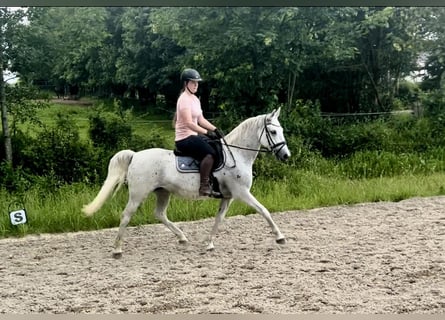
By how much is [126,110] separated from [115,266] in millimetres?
3086

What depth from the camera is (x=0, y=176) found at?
6.67 m

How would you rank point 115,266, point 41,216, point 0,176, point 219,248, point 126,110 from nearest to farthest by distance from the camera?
point 115,266 < point 219,248 < point 41,216 < point 0,176 < point 126,110

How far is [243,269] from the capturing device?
419 centimetres

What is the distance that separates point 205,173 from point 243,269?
2.46 feet

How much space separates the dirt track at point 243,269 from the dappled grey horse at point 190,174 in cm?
31

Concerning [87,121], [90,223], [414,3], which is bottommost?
[90,223]

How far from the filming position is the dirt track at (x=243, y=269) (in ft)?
11.5

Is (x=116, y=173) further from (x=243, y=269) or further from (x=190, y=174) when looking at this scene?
(x=243, y=269)

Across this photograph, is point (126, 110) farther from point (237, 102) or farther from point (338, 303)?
point (338, 303)

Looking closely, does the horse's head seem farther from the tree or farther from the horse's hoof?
the tree

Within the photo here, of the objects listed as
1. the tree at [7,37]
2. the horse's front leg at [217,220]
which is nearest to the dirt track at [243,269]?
the horse's front leg at [217,220]

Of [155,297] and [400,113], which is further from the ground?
[400,113]

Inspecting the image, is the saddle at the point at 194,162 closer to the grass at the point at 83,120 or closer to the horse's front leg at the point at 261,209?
the horse's front leg at the point at 261,209

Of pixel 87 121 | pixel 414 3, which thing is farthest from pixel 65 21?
pixel 414 3
